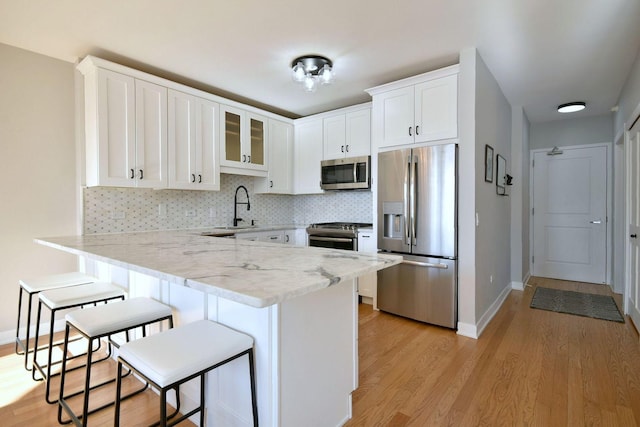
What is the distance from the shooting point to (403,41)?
2.60 meters

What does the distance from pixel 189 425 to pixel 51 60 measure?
322cm

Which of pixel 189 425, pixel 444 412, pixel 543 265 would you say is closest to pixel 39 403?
pixel 189 425

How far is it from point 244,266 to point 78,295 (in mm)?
1370

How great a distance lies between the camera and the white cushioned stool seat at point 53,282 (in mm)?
2189

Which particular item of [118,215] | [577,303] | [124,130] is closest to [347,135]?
[124,130]

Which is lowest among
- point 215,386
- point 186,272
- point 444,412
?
point 444,412

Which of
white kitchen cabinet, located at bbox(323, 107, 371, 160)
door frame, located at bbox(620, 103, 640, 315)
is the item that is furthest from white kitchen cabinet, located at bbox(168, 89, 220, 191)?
door frame, located at bbox(620, 103, 640, 315)

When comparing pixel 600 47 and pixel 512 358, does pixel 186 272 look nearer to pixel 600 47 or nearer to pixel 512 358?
pixel 512 358

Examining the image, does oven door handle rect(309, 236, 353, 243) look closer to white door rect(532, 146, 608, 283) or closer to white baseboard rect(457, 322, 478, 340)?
white baseboard rect(457, 322, 478, 340)

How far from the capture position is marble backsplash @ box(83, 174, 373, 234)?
3.07 meters

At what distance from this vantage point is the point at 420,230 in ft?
10.0

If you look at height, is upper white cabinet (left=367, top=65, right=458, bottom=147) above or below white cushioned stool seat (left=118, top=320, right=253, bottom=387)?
above

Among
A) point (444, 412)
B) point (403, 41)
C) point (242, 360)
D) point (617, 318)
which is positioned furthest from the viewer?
point (617, 318)

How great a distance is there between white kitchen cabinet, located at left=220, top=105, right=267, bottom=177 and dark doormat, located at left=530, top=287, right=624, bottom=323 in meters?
3.66
